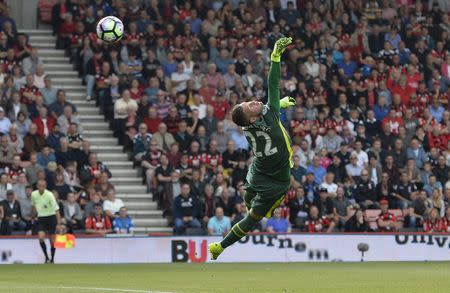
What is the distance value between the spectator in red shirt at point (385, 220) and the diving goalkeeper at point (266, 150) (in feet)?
39.5

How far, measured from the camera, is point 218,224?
26719mm

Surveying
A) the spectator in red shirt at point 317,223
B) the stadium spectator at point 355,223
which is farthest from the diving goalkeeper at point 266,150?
the stadium spectator at point 355,223

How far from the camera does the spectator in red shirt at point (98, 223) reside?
2595cm

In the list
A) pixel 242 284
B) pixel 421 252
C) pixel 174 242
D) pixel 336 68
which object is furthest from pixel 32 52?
pixel 242 284

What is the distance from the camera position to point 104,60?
29984 millimetres

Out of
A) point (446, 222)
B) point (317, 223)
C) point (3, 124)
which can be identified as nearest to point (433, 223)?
point (446, 222)

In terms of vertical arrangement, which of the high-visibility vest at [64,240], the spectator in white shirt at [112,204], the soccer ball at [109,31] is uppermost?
the soccer ball at [109,31]

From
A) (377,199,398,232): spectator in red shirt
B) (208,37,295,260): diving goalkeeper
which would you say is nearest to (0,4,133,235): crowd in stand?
(377,199,398,232): spectator in red shirt

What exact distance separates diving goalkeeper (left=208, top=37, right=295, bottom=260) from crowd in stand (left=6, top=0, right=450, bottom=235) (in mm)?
10323

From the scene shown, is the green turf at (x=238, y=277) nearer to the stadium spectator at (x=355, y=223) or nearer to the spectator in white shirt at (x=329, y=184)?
the stadium spectator at (x=355, y=223)

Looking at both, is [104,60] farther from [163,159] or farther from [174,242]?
[174,242]

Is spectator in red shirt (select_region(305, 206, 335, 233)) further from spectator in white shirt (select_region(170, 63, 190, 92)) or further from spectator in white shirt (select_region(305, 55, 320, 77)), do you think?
spectator in white shirt (select_region(305, 55, 320, 77))

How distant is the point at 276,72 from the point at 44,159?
40.5 feet

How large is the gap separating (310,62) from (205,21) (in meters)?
3.15
